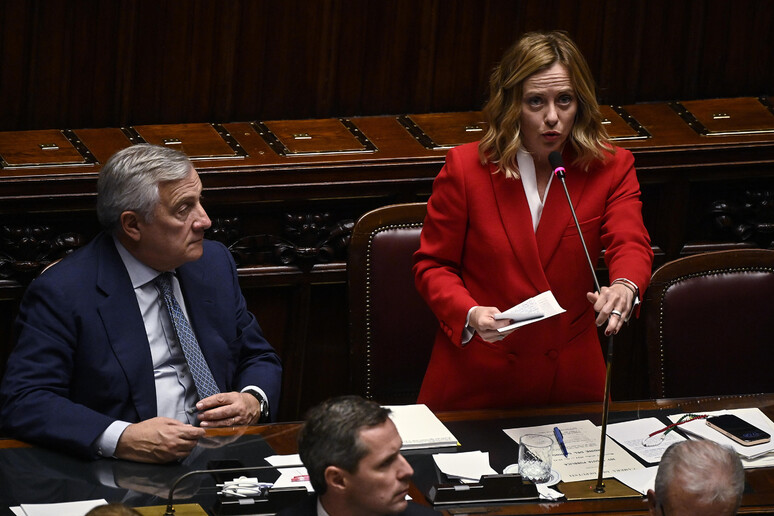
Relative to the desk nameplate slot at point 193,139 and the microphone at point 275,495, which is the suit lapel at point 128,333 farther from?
the desk nameplate slot at point 193,139

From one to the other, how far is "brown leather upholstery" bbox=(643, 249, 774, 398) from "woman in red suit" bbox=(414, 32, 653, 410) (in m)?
0.31

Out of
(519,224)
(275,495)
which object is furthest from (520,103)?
(275,495)

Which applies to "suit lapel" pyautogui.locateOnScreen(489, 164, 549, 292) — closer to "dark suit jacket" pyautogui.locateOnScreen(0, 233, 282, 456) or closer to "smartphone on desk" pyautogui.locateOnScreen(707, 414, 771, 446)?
"smartphone on desk" pyautogui.locateOnScreen(707, 414, 771, 446)

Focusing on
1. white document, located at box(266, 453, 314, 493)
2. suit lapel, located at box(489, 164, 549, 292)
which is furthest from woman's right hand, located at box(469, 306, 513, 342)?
white document, located at box(266, 453, 314, 493)

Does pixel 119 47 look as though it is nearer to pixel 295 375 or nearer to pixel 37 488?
pixel 295 375

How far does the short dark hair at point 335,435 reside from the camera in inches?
98.7

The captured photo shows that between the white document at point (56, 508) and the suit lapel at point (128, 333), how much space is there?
53 cm

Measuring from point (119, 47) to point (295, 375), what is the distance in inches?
54.1

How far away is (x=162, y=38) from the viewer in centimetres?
468

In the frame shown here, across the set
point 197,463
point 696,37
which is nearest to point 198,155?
point 197,463

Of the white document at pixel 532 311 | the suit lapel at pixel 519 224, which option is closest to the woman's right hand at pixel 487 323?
the white document at pixel 532 311

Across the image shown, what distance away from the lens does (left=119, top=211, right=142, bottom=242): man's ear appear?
132 inches

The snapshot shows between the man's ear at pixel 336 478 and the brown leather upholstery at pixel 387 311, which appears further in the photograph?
the brown leather upholstery at pixel 387 311

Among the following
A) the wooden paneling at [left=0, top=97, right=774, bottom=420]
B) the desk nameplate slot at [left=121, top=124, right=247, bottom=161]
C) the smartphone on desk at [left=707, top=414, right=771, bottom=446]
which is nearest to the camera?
Result: the smartphone on desk at [left=707, top=414, right=771, bottom=446]
